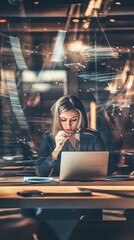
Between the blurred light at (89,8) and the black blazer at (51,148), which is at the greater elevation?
the blurred light at (89,8)

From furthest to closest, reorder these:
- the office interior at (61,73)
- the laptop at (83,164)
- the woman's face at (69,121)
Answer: the office interior at (61,73)
the woman's face at (69,121)
the laptop at (83,164)

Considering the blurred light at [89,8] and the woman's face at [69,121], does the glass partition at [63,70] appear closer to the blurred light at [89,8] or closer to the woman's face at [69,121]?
the blurred light at [89,8]

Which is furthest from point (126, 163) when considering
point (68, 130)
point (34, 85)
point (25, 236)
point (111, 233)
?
point (25, 236)

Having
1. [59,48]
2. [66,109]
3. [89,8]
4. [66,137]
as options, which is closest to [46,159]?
[66,137]

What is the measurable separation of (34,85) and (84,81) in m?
0.58

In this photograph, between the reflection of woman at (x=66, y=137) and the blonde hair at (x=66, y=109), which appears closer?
the reflection of woman at (x=66, y=137)

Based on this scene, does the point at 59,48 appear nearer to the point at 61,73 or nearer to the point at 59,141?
the point at 61,73

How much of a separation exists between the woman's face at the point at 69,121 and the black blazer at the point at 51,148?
0.39 feet

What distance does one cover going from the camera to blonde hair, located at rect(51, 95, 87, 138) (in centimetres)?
472

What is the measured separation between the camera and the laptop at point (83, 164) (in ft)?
9.90

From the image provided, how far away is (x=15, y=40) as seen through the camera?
5.13 meters

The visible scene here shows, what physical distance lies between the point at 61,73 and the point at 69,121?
30.6 inches

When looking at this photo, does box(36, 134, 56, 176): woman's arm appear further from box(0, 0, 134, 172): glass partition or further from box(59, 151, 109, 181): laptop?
box(59, 151, 109, 181): laptop

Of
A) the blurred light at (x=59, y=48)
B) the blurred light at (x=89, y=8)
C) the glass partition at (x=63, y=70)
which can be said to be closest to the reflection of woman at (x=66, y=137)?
the glass partition at (x=63, y=70)
